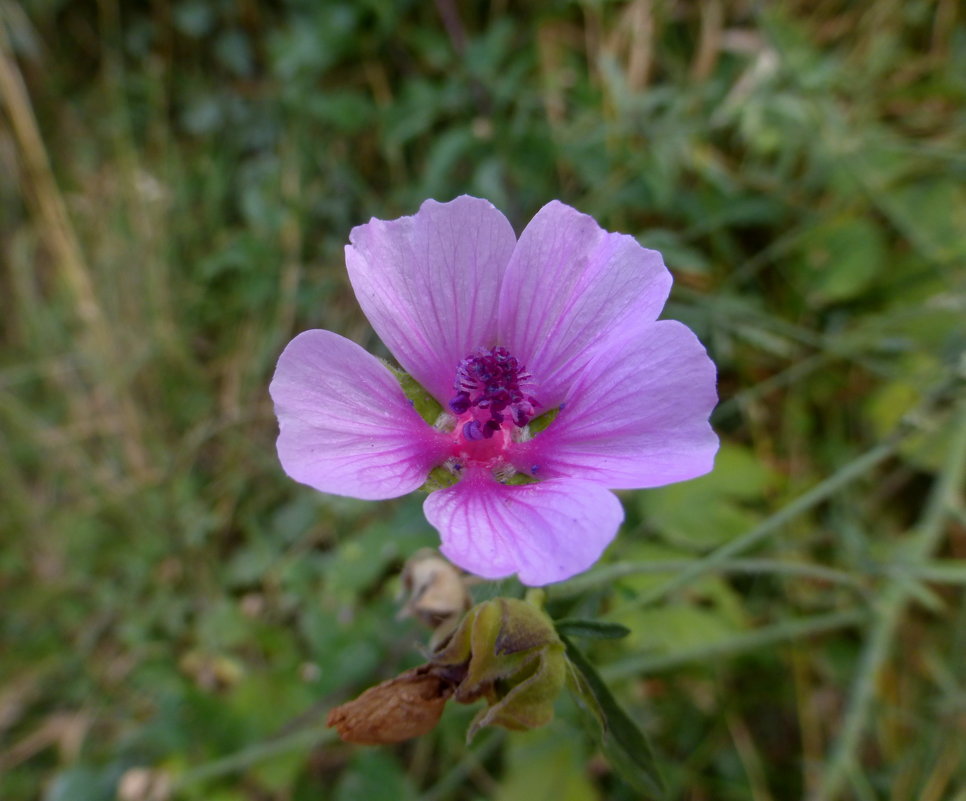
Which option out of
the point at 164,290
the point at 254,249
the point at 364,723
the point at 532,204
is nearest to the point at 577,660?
the point at 364,723

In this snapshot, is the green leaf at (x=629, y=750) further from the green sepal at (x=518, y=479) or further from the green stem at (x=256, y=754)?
the green stem at (x=256, y=754)

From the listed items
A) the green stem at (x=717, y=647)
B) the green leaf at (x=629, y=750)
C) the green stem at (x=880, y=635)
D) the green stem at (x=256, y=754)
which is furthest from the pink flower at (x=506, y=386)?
the green stem at (x=880, y=635)

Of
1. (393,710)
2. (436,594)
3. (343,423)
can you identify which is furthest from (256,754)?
(343,423)

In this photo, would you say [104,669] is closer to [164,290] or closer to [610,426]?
[164,290]

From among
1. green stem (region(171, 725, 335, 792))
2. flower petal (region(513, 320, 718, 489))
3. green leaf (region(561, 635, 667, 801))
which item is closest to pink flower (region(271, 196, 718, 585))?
flower petal (region(513, 320, 718, 489))

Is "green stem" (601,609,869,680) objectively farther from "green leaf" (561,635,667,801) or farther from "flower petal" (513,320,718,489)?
"flower petal" (513,320,718,489)
